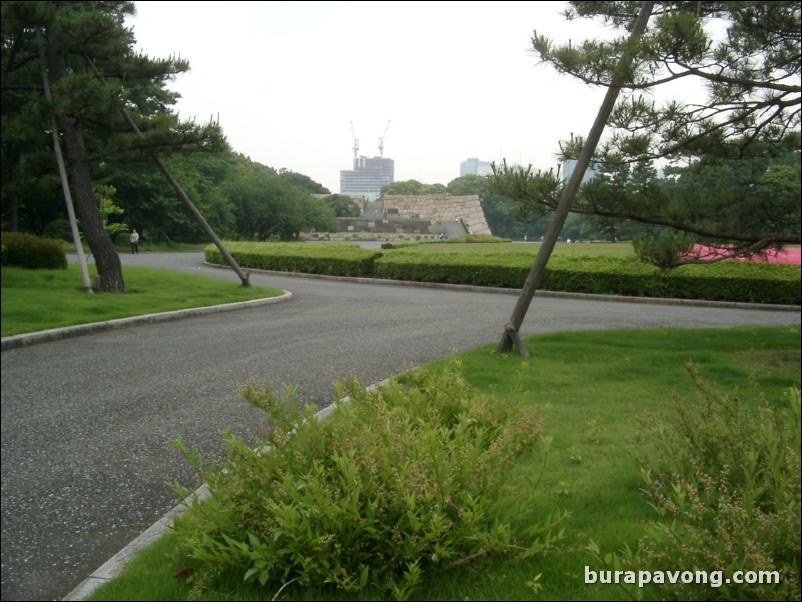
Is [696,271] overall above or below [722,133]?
below

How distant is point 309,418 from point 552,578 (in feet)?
3.37

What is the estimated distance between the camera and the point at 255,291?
13523mm

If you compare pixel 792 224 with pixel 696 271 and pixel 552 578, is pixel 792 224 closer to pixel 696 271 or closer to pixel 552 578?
pixel 552 578

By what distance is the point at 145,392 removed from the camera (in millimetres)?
5234

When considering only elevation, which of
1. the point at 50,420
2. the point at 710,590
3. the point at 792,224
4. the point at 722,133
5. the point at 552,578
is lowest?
the point at 50,420

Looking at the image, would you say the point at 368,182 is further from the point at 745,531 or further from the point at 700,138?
the point at 745,531

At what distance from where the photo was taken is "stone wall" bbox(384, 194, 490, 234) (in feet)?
180

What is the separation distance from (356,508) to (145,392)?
383 cm

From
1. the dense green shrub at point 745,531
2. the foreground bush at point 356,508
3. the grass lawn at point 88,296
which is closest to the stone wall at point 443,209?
the grass lawn at point 88,296

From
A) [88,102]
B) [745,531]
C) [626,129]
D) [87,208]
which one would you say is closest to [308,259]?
[87,208]

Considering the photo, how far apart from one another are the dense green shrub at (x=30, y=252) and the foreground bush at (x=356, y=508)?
12692 mm

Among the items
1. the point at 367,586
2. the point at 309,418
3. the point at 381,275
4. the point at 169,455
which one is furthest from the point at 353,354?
the point at 381,275

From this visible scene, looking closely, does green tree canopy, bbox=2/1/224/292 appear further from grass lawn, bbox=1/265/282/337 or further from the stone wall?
the stone wall

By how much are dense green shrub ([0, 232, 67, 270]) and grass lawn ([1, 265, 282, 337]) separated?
0.84 ft
